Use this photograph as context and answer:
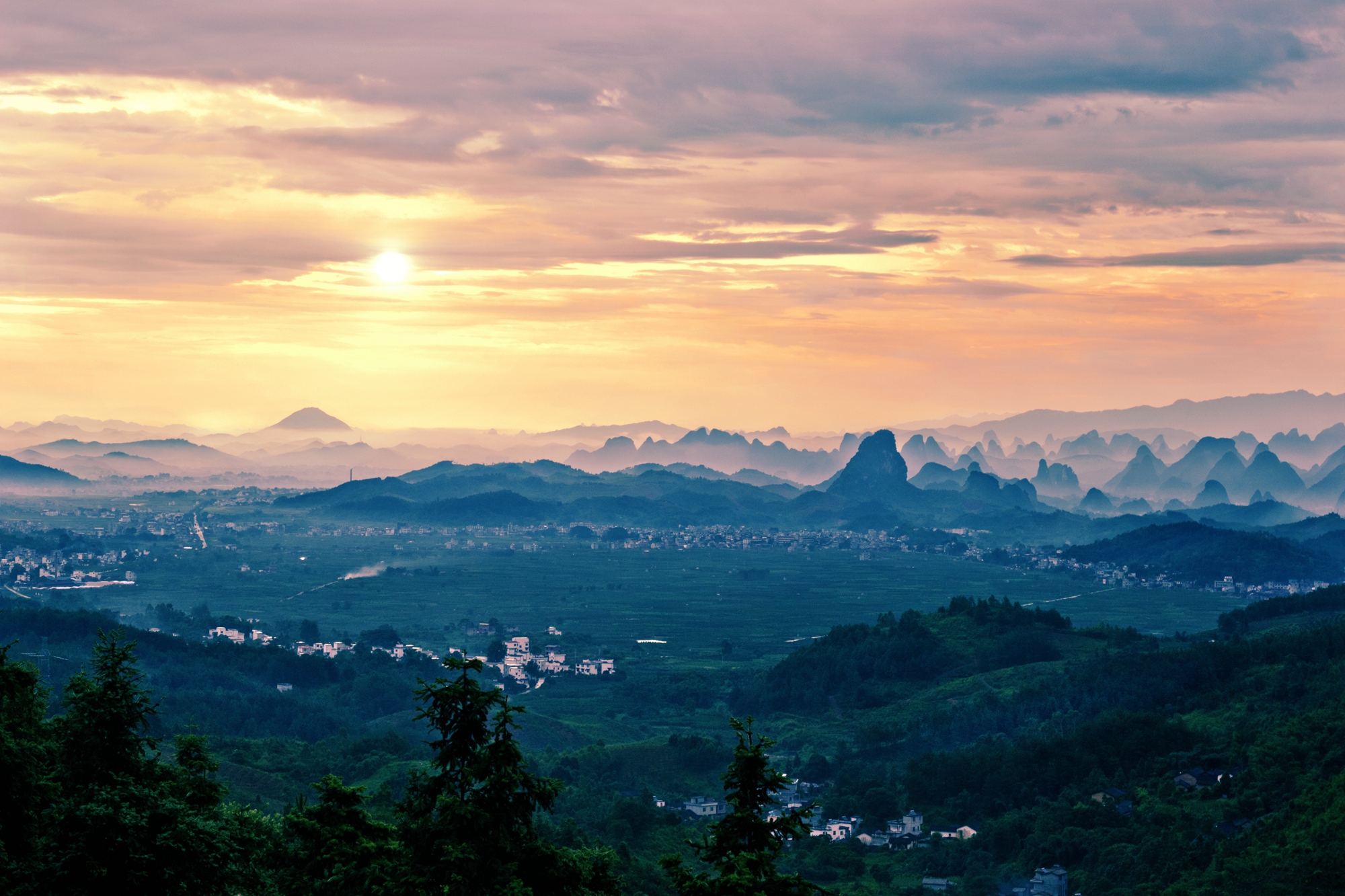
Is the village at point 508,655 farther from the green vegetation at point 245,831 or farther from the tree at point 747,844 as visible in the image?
the tree at point 747,844

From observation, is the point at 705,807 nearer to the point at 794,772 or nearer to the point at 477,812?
the point at 794,772

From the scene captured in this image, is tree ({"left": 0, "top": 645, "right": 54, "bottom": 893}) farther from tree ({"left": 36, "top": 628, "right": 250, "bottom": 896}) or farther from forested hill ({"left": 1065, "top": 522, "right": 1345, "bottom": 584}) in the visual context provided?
forested hill ({"left": 1065, "top": 522, "right": 1345, "bottom": 584})

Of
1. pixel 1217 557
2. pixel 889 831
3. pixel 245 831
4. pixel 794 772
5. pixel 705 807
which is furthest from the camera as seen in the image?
pixel 1217 557

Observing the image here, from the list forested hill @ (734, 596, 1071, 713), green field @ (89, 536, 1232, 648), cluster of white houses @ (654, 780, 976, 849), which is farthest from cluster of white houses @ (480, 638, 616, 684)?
cluster of white houses @ (654, 780, 976, 849)

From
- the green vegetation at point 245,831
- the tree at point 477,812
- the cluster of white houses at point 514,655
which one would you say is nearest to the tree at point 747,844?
the tree at point 477,812

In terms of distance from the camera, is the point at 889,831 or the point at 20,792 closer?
the point at 20,792

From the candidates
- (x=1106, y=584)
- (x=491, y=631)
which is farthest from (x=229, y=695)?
(x=1106, y=584)

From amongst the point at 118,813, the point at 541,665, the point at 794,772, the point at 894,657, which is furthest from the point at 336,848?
the point at 541,665

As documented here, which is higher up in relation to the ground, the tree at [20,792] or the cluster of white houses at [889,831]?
the tree at [20,792]
